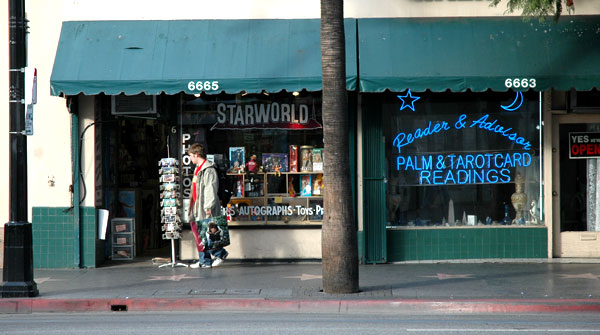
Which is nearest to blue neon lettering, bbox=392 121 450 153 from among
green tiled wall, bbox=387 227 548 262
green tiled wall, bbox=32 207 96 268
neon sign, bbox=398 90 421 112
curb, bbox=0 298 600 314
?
neon sign, bbox=398 90 421 112

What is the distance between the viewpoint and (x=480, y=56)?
41.5 ft

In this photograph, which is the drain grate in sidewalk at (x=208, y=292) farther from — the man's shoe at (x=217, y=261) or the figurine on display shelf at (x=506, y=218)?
the figurine on display shelf at (x=506, y=218)

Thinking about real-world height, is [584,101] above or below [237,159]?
above

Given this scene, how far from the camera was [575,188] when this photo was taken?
46.0ft

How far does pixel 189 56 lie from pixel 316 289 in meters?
4.38

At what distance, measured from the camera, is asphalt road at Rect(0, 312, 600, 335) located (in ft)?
28.7

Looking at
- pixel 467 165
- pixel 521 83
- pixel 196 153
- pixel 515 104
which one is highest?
pixel 521 83

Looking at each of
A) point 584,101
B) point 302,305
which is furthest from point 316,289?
point 584,101

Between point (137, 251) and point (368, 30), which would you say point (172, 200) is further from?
point (368, 30)

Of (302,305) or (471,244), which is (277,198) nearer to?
(471,244)

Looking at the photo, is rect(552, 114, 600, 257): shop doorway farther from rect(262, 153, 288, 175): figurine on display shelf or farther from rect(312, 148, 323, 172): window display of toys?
rect(262, 153, 288, 175): figurine on display shelf

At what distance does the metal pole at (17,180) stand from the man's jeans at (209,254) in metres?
3.17

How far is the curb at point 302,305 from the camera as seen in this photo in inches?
393

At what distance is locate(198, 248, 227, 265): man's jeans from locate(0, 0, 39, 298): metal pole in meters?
3.17
